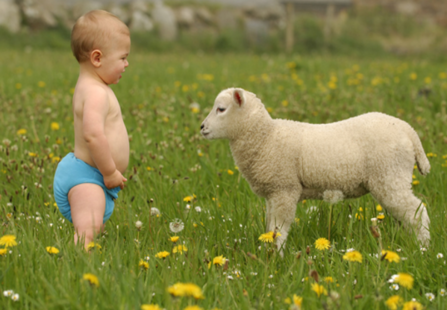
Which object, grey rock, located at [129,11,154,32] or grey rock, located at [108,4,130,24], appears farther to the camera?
grey rock, located at [108,4,130,24]

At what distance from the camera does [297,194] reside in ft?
9.84

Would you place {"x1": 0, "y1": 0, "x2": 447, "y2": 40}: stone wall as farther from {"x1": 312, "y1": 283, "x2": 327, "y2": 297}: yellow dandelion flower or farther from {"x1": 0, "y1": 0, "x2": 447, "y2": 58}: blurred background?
{"x1": 312, "y1": 283, "x2": 327, "y2": 297}: yellow dandelion flower

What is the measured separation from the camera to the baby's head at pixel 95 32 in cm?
280

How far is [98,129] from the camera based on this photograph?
277 centimetres

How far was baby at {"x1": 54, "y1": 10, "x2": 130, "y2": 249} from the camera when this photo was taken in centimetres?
280

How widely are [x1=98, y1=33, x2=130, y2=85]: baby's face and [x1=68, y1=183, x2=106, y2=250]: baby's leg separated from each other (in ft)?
2.20

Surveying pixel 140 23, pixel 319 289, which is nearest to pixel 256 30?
pixel 140 23

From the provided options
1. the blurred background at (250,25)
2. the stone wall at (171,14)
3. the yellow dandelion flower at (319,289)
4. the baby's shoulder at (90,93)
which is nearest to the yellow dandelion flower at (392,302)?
the yellow dandelion flower at (319,289)

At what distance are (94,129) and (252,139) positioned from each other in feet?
3.14

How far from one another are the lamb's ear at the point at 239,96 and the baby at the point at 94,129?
0.70 metres

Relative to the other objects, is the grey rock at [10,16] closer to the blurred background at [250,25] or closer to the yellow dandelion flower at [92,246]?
the blurred background at [250,25]

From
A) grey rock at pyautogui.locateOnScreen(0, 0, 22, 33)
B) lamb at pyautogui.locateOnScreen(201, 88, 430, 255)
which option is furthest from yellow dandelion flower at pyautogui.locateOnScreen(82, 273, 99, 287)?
grey rock at pyautogui.locateOnScreen(0, 0, 22, 33)

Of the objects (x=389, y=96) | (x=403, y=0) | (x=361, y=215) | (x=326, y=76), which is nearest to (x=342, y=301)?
(x=361, y=215)

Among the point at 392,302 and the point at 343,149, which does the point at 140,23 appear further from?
the point at 392,302
